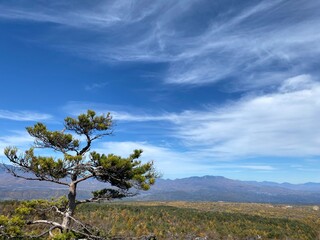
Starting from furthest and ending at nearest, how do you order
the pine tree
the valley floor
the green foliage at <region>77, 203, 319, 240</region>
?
1. the green foliage at <region>77, 203, 319, 240</region>
2. the valley floor
3. the pine tree

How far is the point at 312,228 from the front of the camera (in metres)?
59.7

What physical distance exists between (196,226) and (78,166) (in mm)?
39074

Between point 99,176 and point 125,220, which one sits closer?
point 99,176

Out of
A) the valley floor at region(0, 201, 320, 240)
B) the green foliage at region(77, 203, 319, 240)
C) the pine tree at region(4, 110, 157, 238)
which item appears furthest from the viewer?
the green foliage at region(77, 203, 319, 240)

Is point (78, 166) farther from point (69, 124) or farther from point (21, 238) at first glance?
point (21, 238)

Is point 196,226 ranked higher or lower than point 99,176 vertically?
lower

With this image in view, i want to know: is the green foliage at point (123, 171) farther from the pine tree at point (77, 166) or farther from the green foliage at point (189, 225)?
the green foliage at point (189, 225)

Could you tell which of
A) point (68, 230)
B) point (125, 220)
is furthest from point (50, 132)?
point (125, 220)

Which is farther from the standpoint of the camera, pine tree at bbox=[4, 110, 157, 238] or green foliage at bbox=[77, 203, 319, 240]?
green foliage at bbox=[77, 203, 319, 240]

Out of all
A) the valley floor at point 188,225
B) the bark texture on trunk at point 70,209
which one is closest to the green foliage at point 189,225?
the valley floor at point 188,225

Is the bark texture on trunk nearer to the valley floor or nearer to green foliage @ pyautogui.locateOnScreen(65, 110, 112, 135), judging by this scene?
green foliage @ pyautogui.locateOnScreen(65, 110, 112, 135)

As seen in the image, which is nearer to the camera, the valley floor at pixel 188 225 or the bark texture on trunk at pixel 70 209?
the bark texture on trunk at pixel 70 209

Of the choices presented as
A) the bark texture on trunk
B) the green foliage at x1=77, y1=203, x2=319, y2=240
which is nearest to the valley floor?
the green foliage at x1=77, y1=203, x2=319, y2=240

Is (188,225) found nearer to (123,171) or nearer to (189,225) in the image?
(189,225)
